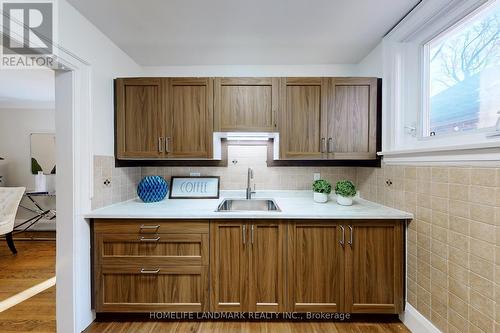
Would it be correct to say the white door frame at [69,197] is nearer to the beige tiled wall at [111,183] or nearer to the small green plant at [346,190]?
the beige tiled wall at [111,183]

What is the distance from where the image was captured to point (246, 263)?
1.77 m

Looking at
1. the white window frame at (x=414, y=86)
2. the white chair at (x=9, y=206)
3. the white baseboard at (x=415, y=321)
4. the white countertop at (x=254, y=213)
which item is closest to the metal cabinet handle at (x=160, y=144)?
the white countertop at (x=254, y=213)

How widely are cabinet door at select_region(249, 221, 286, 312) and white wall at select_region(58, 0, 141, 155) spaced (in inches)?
56.9

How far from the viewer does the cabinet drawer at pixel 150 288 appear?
5.81 feet

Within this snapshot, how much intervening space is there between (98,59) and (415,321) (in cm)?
310

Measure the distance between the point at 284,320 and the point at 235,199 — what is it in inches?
44.0

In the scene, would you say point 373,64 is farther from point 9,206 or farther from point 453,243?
point 9,206

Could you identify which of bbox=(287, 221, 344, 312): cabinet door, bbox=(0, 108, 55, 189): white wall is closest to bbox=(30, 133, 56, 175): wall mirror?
bbox=(0, 108, 55, 189): white wall

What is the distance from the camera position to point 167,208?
1917mm

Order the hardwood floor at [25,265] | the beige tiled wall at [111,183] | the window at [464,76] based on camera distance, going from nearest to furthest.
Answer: the window at [464,76] < the beige tiled wall at [111,183] < the hardwood floor at [25,265]

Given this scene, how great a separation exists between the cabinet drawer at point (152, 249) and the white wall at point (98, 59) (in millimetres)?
721

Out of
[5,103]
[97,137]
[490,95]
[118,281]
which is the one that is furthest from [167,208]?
[5,103]

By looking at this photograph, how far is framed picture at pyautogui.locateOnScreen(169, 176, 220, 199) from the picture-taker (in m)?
2.46

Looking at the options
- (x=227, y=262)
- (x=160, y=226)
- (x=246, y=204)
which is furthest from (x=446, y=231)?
(x=160, y=226)
